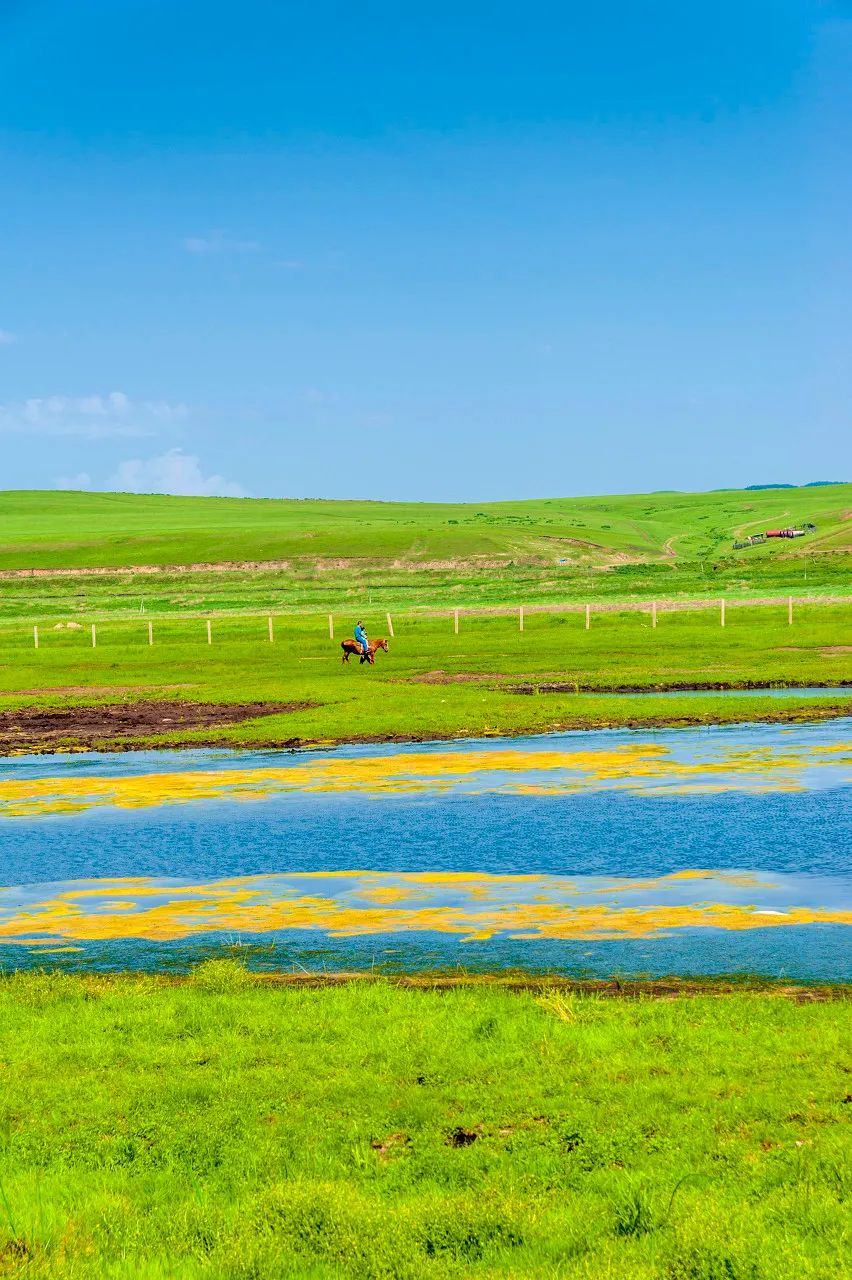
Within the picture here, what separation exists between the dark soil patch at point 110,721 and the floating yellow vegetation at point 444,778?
8920 millimetres

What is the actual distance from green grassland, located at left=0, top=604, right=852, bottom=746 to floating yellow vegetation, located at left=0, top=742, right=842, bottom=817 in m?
6.02

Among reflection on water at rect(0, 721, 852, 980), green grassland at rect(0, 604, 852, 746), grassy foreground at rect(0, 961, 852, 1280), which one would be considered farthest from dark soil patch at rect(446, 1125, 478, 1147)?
green grassland at rect(0, 604, 852, 746)

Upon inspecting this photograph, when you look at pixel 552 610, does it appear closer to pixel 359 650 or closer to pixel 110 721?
pixel 359 650

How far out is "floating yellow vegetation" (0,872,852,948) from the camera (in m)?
20.3

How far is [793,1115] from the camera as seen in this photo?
11805 mm

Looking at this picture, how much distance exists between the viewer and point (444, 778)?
36.2m

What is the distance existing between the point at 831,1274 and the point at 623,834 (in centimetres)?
1852

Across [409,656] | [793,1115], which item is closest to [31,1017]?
[793,1115]

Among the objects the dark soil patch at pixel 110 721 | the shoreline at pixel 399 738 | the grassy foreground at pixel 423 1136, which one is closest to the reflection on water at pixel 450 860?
the grassy foreground at pixel 423 1136

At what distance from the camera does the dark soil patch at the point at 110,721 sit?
1900 inches

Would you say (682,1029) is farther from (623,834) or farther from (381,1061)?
(623,834)

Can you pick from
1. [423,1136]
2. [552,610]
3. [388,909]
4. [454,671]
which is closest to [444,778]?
[388,909]

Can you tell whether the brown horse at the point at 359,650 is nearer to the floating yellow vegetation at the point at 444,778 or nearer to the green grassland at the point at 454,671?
the green grassland at the point at 454,671

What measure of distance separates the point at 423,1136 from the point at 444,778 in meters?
24.3
